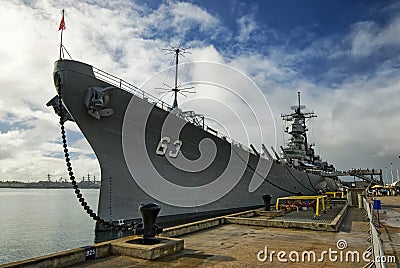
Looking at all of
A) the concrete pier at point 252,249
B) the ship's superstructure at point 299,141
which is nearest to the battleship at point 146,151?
the concrete pier at point 252,249

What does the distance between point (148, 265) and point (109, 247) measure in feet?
3.18

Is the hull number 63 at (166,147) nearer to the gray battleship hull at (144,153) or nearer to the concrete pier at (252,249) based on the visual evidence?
the gray battleship hull at (144,153)

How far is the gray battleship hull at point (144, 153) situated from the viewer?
34.4 ft

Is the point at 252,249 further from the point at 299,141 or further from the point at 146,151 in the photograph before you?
the point at 299,141

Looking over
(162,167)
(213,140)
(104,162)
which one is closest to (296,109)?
(213,140)

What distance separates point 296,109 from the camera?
3928 cm

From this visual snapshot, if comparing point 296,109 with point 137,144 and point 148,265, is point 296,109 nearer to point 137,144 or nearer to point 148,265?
point 137,144

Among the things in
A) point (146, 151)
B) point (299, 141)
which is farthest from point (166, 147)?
point (299, 141)

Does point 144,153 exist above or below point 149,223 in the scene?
above

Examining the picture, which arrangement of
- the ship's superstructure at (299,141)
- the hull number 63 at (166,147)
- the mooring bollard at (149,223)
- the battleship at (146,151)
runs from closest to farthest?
the mooring bollard at (149,223) < the battleship at (146,151) < the hull number 63 at (166,147) < the ship's superstructure at (299,141)

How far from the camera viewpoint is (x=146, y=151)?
40.7 feet

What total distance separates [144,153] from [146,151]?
0.13m

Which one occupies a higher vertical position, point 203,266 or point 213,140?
point 213,140

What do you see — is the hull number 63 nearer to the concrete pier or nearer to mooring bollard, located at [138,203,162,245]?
the concrete pier
